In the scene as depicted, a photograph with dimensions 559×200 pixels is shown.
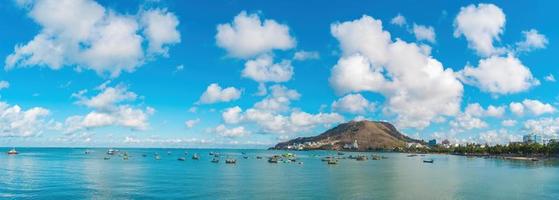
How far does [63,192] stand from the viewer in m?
109

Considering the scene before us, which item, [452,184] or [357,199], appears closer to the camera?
[357,199]

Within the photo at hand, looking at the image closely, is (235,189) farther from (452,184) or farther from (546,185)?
(546,185)

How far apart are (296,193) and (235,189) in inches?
635

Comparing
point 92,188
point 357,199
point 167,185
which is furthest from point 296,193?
point 92,188

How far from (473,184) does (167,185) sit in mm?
79463

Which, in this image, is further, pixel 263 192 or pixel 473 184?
pixel 473 184

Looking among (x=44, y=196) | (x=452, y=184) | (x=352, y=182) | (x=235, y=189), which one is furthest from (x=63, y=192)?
(x=452, y=184)

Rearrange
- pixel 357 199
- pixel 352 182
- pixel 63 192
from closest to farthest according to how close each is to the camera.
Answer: pixel 357 199
pixel 63 192
pixel 352 182

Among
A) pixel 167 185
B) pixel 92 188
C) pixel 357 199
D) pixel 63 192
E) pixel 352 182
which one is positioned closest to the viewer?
pixel 357 199

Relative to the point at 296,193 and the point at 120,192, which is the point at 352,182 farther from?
the point at 120,192

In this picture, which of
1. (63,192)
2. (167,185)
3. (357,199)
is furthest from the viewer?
(167,185)

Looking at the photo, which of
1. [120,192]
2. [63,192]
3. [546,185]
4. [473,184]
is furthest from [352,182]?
[63,192]

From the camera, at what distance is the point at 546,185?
428ft

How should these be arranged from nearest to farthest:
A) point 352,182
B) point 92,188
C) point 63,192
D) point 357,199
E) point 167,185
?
1. point 357,199
2. point 63,192
3. point 92,188
4. point 167,185
5. point 352,182
